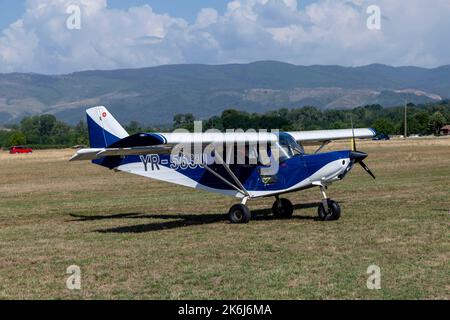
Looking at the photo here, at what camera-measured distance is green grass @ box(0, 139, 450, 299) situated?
9.06 meters

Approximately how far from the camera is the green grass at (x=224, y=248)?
29.7ft

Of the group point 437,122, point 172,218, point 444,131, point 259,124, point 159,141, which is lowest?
point 172,218

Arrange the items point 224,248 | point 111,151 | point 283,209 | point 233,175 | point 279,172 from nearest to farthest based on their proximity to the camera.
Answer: point 224,248, point 111,151, point 279,172, point 233,175, point 283,209

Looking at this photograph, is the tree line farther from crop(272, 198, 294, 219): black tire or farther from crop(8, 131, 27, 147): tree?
crop(272, 198, 294, 219): black tire

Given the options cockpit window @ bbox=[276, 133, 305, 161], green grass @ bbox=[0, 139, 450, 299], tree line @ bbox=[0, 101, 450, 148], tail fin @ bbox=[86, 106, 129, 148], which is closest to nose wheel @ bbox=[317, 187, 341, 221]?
green grass @ bbox=[0, 139, 450, 299]

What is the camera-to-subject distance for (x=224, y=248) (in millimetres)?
12242

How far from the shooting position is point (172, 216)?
17984mm

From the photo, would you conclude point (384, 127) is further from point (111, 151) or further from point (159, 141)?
point (159, 141)

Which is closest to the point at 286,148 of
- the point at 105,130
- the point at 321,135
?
the point at 321,135

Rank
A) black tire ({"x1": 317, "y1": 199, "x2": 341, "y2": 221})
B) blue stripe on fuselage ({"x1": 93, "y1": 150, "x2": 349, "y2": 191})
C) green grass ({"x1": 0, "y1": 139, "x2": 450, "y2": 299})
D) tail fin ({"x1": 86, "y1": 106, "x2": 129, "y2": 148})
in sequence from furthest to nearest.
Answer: tail fin ({"x1": 86, "y1": 106, "x2": 129, "y2": 148})
black tire ({"x1": 317, "y1": 199, "x2": 341, "y2": 221})
blue stripe on fuselage ({"x1": 93, "y1": 150, "x2": 349, "y2": 191})
green grass ({"x1": 0, "y1": 139, "x2": 450, "y2": 299})

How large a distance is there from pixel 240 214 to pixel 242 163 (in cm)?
122

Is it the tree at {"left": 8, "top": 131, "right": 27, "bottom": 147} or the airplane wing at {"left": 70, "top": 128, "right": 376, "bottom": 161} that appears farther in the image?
the tree at {"left": 8, "top": 131, "right": 27, "bottom": 147}

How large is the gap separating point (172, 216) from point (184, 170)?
1435 millimetres

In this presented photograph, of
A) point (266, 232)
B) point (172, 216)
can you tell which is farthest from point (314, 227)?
point (172, 216)
